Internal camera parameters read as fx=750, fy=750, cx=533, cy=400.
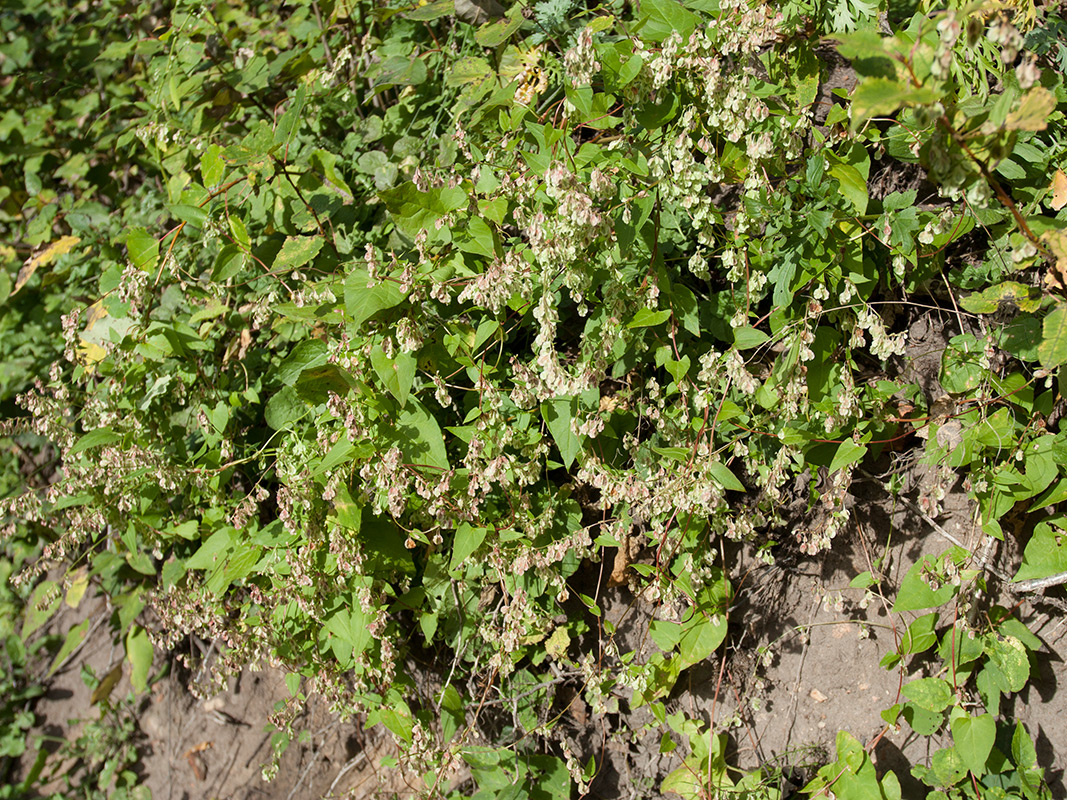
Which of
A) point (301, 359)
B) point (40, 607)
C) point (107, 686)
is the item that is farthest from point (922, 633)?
point (107, 686)

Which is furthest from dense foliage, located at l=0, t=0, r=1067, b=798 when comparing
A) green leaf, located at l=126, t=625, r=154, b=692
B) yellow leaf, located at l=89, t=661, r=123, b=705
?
yellow leaf, located at l=89, t=661, r=123, b=705

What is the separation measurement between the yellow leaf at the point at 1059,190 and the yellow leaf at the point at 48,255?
392cm

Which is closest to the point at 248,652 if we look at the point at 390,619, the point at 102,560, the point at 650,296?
the point at 390,619

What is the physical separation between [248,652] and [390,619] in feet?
1.53

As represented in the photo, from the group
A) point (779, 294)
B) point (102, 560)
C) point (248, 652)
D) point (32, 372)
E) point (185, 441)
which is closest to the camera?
point (779, 294)

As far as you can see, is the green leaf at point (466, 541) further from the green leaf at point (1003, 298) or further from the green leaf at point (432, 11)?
the green leaf at point (432, 11)

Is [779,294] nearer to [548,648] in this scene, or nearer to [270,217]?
[548,648]

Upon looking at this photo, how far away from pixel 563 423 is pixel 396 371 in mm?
469

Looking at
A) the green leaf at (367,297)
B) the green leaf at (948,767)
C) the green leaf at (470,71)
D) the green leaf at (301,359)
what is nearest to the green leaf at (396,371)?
the green leaf at (367,297)

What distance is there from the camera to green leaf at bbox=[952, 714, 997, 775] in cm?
195

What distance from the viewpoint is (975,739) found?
196 centimetres

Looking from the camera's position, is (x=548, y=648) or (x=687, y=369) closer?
(x=687, y=369)

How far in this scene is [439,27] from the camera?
2816 millimetres

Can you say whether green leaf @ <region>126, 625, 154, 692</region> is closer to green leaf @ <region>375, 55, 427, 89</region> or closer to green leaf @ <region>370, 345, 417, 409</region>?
green leaf @ <region>370, 345, 417, 409</region>
